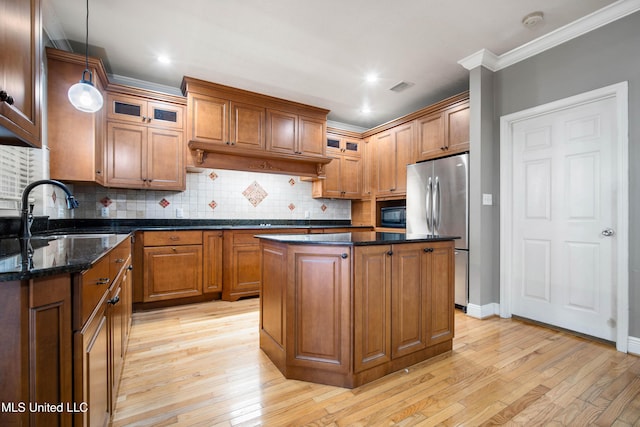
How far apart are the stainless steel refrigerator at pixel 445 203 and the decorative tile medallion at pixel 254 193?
2185 millimetres

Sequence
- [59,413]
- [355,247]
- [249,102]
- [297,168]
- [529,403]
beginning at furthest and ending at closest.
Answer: [297,168]
[249,102]
[355,247]
[529,403]
[59,413]

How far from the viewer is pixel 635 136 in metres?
2.22

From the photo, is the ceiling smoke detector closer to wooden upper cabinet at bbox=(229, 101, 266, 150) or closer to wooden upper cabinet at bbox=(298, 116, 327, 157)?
wooden upper cabinet at bbox=(298, 116, 327, 157)

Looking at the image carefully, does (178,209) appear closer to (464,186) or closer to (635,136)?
(464,186)

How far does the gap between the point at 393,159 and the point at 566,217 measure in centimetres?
224

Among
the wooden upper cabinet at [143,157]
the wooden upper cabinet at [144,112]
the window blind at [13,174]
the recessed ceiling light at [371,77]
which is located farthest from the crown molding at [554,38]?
the window blind at [13,174]

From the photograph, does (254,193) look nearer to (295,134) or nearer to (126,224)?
(295,134)

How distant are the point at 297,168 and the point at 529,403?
3614mm

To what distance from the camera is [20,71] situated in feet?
3.96

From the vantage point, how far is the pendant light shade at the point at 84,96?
81.5 inches

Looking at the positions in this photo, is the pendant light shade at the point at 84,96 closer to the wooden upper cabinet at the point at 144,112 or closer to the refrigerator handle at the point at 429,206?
the wooden upper cabinet at the point at 144,112

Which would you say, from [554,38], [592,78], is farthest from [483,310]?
[554,38]

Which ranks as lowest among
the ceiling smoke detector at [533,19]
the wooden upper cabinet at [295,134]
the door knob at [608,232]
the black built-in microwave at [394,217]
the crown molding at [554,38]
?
the door knob at [608,232]

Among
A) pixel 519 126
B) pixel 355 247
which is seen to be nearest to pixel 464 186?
pixel 519 126
